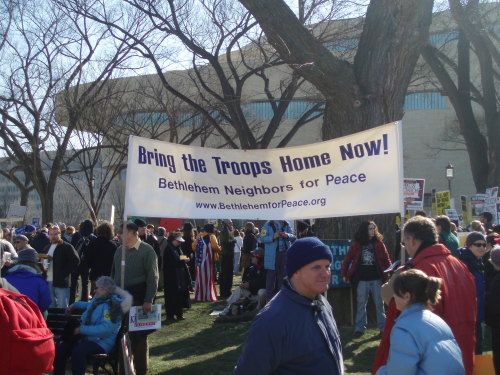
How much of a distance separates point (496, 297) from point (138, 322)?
12.3 ft

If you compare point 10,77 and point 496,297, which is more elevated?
point 10,77

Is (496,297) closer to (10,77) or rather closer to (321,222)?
(321,222)

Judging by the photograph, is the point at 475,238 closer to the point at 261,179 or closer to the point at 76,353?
the point at 261,179

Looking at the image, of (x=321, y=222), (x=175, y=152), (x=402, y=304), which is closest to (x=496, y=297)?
(x=402, y=304)

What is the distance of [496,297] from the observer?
6539mm

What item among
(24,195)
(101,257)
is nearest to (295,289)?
(101,257)

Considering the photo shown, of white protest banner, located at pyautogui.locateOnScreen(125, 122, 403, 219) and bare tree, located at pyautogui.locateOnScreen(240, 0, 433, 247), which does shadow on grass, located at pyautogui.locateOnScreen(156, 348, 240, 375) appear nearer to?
white protest banner, located at pyautogui.locateOnScreen(125, 122, 403, 219)

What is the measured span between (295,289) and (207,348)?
6937 mm

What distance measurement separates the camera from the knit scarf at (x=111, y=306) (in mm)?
7383

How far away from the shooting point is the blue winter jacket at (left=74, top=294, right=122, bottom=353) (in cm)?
735

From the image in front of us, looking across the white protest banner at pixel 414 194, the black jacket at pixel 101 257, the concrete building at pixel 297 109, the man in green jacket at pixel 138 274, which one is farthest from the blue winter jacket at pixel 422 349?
the concrete building at pixel 297 109

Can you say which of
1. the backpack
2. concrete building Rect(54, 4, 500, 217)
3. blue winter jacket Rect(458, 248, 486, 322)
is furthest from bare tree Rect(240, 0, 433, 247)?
concrete building Rect(54, 4, 500, 217)

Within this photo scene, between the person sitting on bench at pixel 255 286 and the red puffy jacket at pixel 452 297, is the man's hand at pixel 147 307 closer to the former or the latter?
the red puffy jacket at pixel 452 297

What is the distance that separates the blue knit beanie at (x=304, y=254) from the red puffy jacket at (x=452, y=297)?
139cm
